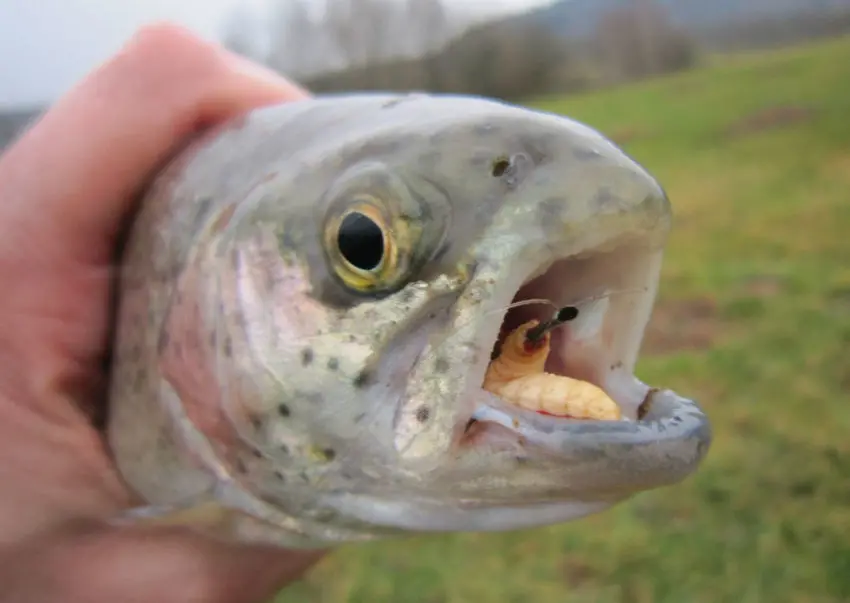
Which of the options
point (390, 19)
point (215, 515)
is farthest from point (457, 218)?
point (390, 19)

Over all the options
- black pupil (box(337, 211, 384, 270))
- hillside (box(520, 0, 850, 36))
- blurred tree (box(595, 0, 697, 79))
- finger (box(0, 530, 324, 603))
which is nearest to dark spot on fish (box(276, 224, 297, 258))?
black pupil (box(337, 211, 384, 270))

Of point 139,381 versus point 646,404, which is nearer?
point 646,404

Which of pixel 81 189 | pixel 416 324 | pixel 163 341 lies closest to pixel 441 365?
pixel 416 324

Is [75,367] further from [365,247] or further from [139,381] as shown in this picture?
[365,247]

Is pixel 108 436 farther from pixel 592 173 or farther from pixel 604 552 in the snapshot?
pixel 604 552

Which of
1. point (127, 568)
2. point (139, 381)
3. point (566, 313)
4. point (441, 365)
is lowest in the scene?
point (127, 568)

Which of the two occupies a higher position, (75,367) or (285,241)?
(285,241)

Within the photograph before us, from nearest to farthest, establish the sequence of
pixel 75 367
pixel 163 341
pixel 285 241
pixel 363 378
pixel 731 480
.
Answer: pixel 363 378 < pixel 285 241 < pixel 163 341 < pixel 75 367 < pixel 731 480

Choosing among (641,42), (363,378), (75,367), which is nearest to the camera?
(363,378)
